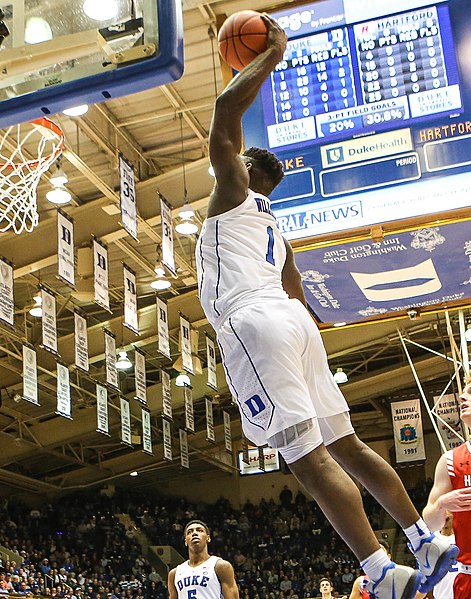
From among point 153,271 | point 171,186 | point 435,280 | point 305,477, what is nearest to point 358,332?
point 153,271

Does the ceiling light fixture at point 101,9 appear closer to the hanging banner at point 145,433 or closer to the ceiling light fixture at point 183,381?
the hanging banner at point 145,433

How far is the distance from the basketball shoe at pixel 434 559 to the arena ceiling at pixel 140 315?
5678 millimetres

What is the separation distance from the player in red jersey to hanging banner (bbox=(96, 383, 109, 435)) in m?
15.3

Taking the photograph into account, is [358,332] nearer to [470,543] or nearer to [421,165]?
[421,165]

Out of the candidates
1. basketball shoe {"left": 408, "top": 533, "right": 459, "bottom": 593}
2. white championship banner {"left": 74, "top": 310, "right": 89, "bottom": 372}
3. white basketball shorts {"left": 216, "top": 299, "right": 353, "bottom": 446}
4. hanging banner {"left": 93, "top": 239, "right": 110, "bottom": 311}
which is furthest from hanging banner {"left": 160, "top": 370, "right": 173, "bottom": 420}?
basketball shoe {"left": 408, "top": 533, "right": 459, "bottom": 593}

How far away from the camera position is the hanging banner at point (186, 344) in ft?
65.5

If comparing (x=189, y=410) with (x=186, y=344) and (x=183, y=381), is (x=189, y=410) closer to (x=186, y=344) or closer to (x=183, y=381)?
(x=183, y=381)

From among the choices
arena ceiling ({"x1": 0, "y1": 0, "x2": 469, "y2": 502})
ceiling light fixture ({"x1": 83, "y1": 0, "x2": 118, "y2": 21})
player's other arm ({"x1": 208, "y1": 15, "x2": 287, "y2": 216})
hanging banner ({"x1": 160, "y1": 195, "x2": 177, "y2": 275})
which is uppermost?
arena ceiling ({"x1": 0, "y1": 0, "x2": 469, "y2": 502})

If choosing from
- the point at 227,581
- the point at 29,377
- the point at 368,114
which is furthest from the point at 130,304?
the point at 368,114

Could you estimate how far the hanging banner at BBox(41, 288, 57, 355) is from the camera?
53.8 ft

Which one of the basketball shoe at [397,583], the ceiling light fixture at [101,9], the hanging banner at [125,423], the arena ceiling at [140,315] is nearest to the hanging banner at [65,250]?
the arena ceiling at [140,315]

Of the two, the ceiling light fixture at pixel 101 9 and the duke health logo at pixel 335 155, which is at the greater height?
the duke health logo at pixel 335 155

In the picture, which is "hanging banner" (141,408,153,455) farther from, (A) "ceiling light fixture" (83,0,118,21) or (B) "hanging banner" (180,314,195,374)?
(A) "ceiling light fixture" (83,0,118,21)

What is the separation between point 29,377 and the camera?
17797mm
